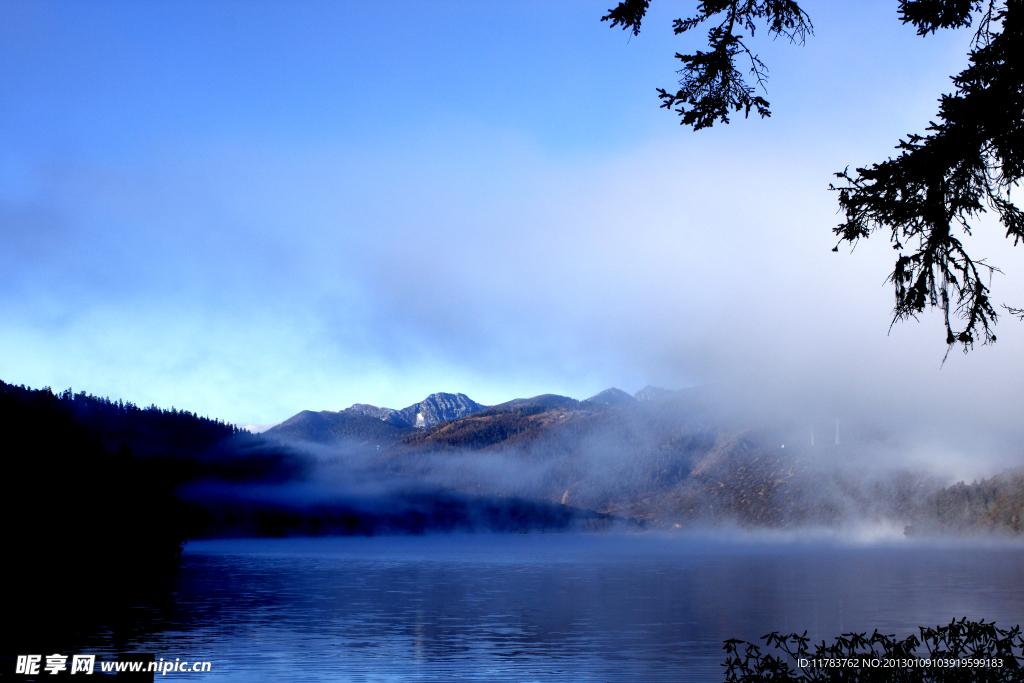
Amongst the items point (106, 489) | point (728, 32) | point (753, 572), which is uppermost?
point (728, 32)

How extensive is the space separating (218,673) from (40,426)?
328 ft

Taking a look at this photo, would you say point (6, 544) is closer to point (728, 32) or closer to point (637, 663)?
point (637, 663)

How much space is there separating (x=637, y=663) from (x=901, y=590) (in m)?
61.1

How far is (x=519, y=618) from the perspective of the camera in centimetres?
5591

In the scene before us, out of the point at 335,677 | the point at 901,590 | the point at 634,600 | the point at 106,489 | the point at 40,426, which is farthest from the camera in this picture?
the point at 40,426

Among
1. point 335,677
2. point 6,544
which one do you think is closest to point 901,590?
point 335,677

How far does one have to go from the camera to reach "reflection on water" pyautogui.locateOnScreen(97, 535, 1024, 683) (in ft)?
118

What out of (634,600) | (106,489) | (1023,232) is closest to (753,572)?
(634,600)

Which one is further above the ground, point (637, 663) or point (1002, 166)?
point (1002, 166)

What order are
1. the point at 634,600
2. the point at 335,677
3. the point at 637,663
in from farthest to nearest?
Answer: the point at 634,600 < the point at 637,663 < the point at 335,677

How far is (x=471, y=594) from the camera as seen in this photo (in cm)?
7706

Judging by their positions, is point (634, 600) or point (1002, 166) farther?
point (634, 600)

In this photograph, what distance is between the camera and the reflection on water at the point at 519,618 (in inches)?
1420

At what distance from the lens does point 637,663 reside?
37.2 meters
